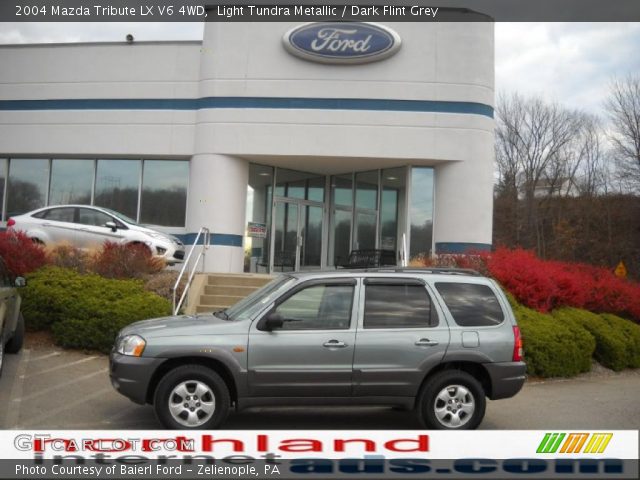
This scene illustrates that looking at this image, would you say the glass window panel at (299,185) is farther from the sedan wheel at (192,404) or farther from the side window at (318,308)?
the sedan wheel at (192,404)

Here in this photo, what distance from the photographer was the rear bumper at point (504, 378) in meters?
6.43

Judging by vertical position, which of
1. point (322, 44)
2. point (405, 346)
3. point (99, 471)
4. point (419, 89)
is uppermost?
point (322, 44)

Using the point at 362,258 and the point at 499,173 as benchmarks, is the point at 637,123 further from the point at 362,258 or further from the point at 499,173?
the point at 362,258

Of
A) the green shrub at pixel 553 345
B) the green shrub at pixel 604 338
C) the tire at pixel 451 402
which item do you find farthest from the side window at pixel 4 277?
the green shrub at pixel 604 338

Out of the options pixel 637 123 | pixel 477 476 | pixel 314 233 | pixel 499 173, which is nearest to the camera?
pixel 477 476

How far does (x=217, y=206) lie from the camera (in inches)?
637

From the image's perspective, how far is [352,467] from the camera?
5.07 metres

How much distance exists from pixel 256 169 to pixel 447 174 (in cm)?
532

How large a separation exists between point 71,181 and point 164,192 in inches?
113

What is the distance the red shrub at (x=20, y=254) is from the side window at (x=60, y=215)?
7.40 feet

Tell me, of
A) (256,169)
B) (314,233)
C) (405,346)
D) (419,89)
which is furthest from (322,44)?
(405,346)

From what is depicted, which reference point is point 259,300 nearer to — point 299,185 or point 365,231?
point 365,231

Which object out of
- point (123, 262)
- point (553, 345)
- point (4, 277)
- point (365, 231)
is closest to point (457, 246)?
point (365, 231)

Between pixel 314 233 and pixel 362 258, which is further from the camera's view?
pixel 314 233
